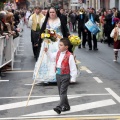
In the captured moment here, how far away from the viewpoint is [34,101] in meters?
9.92

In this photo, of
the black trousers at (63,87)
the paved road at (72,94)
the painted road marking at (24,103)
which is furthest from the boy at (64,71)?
the painted road marking at (24,103)

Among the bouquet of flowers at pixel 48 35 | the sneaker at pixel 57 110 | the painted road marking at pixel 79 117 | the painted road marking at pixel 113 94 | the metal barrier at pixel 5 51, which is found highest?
the bouquet of flowers at pixel 48 35

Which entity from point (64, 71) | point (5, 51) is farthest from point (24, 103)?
point (5, 51)

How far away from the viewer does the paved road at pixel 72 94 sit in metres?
8.90

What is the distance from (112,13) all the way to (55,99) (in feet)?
49.8

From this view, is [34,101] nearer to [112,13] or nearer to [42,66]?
[42,66]

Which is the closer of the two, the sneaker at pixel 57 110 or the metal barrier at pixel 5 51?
the sneaker at pixel 57 110

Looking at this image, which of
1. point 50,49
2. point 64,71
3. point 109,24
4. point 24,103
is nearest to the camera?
point 64,71

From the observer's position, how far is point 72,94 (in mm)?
10656

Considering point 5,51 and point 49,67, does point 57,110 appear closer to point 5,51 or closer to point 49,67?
point 49,67

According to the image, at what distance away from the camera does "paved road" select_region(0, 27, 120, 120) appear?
890 cm

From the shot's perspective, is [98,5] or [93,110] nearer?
Result: [93,110]

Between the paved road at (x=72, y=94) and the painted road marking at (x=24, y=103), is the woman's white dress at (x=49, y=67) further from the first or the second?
the painted road marking at (x=24, y=103)

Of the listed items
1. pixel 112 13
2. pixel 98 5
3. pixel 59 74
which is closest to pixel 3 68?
pixel 59 74
